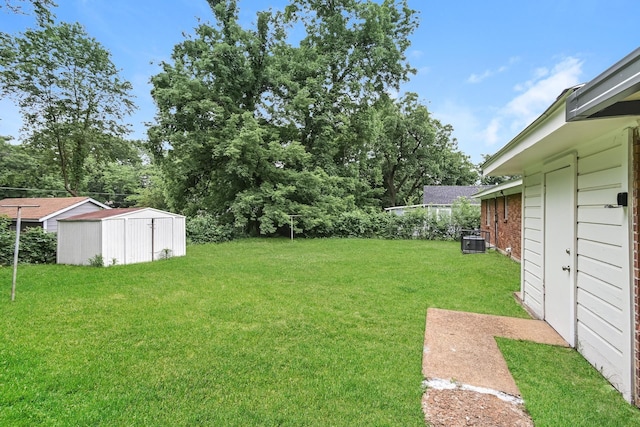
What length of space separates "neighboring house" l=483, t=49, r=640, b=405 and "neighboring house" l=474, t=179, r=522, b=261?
4.47 metres

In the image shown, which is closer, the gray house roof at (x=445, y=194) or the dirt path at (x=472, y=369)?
the dirt path at (x=472, y=369)

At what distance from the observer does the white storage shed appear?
837 centimetres

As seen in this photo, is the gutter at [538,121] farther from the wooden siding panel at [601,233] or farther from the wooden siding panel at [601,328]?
the wooden siding panel at [601,328]

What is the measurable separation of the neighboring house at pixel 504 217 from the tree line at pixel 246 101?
19.9 feet

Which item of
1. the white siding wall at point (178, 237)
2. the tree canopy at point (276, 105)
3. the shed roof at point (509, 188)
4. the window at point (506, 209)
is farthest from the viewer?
the tree canopy at point (276, 105)

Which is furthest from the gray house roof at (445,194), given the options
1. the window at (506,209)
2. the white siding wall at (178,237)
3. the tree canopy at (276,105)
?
the white siding wall at (178,237)

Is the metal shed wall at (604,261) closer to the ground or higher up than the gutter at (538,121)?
closer to the ground

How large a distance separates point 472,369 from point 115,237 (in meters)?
8.94

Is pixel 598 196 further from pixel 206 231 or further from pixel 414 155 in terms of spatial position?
pixel 414 155

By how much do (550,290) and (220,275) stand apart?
6.02 metres

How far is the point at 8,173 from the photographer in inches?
990

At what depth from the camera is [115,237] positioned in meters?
8.59

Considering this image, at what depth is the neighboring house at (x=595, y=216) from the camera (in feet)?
6.79

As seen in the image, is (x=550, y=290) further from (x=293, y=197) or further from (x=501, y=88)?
(x=293, y=197)
